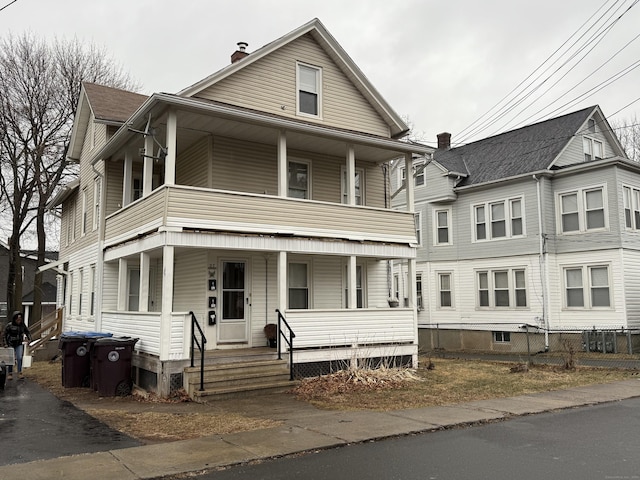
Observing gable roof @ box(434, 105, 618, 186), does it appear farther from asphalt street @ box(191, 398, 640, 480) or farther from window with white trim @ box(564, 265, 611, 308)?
asphalt street @ box(191, 398, 640, 480)

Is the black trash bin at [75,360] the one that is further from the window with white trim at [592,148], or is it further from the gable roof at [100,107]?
the window with white trim at [592,148]

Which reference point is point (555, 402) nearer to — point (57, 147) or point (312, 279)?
point (312, 279)

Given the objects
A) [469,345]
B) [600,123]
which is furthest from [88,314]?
[600,123]

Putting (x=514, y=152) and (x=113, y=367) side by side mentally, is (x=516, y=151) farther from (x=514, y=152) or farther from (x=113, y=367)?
(x=113, y=367)

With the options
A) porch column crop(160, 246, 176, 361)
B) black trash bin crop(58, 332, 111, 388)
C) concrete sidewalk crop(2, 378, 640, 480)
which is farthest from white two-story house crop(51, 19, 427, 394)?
concrete sidewalk crop(2, 378, 640, 480)

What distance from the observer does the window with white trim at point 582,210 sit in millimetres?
21109

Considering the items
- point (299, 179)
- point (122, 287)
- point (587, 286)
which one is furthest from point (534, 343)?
point (122, 287)

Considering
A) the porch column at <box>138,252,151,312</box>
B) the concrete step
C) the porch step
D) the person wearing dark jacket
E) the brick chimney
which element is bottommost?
the concrete step

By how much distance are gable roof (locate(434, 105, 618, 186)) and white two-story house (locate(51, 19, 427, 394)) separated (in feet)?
27.5

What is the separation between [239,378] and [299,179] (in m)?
6.44

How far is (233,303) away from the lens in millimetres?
14516

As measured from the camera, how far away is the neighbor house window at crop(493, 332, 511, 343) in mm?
23750

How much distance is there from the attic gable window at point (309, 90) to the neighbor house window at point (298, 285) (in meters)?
4.30

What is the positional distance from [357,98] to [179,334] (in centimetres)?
899
